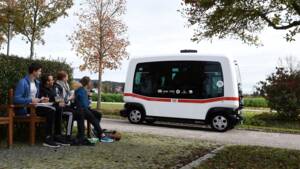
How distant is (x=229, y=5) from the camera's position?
8.41 m

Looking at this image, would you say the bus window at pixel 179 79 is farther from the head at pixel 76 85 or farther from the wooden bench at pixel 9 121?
the wooden bench at pixel 9 121

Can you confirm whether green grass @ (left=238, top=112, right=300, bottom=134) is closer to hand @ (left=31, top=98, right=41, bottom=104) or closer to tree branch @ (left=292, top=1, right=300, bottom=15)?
tree branch @ (left=292, top=1, right=300, bottom=15)

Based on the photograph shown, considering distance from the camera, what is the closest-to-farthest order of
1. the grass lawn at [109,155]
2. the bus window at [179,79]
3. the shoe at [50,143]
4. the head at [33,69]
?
the grass lawn at [109,155] < the head at [33,69] < the shoe at [50,143] < the bus window at [179,79]

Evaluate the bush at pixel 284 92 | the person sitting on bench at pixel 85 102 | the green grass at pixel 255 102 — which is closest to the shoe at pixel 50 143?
the person sitting on bench at pixel 85 102

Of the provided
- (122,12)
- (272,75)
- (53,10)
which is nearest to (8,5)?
(53,10)

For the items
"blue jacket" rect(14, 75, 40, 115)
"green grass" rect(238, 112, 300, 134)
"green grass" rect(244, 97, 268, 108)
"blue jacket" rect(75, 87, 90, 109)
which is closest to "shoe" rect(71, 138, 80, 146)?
"blue jacket" rect(75, 87, 90, 109)

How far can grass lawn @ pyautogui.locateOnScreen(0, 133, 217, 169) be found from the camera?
727cm

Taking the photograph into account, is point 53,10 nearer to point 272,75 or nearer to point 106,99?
point 272,75

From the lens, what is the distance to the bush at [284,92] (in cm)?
2012

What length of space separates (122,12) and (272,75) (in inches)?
387

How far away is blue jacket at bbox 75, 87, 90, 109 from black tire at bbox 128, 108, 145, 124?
749 cm

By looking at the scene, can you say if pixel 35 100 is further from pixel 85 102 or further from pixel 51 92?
pixel 85 102

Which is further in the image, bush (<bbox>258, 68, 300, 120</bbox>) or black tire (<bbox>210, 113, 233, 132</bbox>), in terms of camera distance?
bush (<bbox>258, 68, 300, 120</bbox>)

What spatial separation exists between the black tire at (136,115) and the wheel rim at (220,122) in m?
2.95
